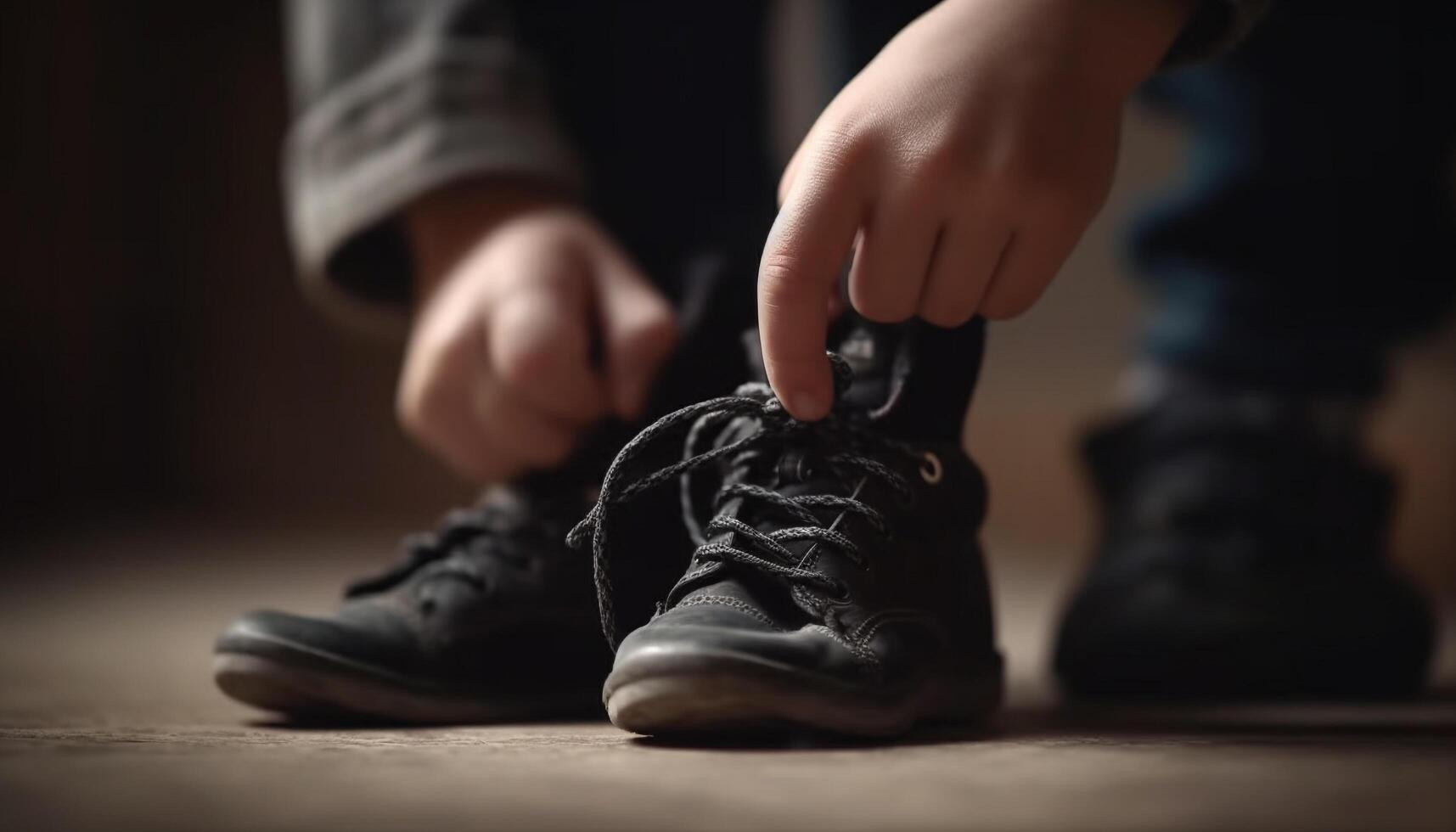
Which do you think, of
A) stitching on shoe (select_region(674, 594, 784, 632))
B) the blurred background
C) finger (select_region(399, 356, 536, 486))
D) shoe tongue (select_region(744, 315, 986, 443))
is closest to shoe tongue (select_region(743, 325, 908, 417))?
shoe tongue (select_region(744, 315, 986, 443))

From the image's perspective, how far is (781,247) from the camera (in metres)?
0.46

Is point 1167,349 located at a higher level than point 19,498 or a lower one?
lower

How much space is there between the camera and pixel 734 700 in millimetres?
427

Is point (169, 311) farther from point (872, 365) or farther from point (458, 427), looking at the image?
point (872, 365)

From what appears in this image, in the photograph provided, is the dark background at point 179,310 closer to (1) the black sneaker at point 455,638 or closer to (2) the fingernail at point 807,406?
(1) the black sneaker at point 455,638

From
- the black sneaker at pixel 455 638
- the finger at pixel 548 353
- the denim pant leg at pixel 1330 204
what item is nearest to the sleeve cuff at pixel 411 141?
the finger at pixel 548 353

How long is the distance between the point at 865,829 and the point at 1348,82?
736mm

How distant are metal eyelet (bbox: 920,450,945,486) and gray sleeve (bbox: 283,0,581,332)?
0.32 meters

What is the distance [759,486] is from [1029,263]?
0.14 m

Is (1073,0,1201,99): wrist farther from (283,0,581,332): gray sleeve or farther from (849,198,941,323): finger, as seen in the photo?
(283,0,581,332): gray sleeve

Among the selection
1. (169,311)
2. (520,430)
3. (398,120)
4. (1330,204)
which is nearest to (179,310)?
(169,311)

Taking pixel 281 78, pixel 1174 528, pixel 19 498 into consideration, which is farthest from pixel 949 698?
pixel 281 78

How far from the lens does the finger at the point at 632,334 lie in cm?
65

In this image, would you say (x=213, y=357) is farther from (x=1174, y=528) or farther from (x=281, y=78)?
(x=1174, y=528)
